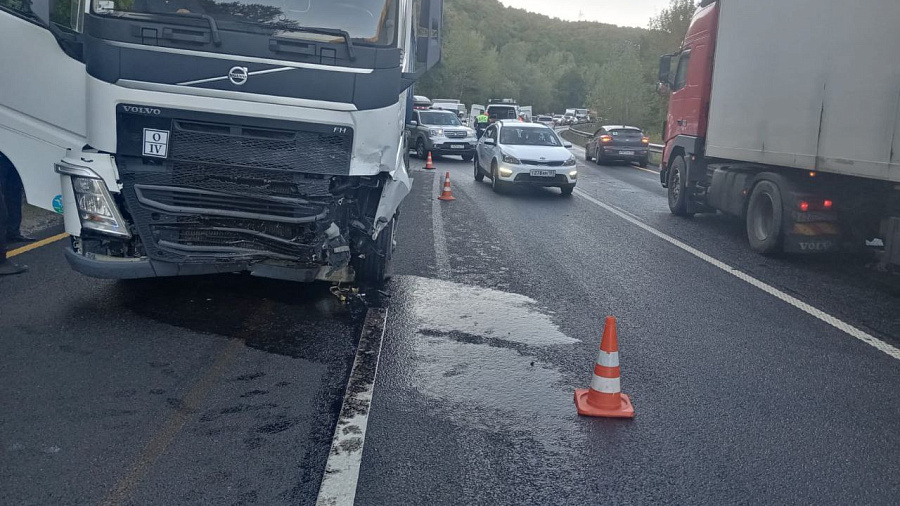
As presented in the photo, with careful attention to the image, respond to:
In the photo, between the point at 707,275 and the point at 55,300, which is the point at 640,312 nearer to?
the point at 707,275

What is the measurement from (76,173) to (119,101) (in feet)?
1.99

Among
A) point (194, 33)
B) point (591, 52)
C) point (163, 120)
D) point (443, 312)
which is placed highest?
point (591, 52)

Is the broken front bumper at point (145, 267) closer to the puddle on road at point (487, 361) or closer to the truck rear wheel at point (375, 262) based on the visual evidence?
the truck rear wheel at point (375, 262)

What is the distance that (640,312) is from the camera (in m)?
7.61

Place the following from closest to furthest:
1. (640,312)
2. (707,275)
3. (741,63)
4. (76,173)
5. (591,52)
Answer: (76,173), (640,312), (707,275), (741,63), (591,52)

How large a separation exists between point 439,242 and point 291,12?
198 inches

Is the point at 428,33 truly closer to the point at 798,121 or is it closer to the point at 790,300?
the point at 790,300

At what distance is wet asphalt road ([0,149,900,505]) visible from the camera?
3.96m

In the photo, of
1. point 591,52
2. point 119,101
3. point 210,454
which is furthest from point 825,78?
point 591,52

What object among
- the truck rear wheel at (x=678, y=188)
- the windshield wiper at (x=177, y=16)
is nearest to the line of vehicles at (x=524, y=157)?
the truck rear wheel at (x=678, y=188)

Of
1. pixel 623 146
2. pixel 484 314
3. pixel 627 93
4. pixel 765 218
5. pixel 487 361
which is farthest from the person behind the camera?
pixel 627 93

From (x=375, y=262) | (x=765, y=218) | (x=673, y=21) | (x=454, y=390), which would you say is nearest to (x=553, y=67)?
(x=673, y=21)

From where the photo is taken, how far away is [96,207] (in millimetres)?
6117

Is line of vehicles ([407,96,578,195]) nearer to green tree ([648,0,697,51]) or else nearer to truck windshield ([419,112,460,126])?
truck windshield ([419,112,460,126])
